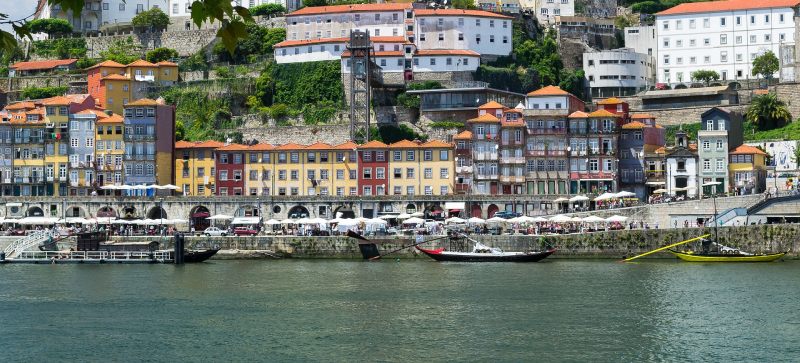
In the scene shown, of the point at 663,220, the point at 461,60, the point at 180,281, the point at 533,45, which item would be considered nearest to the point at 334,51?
the point at 461,60

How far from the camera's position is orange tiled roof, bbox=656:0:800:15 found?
4028 inches

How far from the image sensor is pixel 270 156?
83.1 meters

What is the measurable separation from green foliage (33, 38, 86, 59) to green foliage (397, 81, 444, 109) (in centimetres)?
3252

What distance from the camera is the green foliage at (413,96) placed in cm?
9206

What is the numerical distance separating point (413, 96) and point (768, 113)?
25.9 m

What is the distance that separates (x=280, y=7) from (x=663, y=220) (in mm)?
46868

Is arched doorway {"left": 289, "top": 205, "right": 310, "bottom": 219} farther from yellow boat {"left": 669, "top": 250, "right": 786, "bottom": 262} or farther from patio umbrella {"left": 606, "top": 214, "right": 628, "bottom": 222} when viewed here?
yellow boat {"left": 669, "top": 250, "right": 786, "bottom": 262}

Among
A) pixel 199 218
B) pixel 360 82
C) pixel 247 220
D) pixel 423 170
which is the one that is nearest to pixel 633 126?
pixel 423 170

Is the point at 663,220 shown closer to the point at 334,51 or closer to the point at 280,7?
the point at 334,51

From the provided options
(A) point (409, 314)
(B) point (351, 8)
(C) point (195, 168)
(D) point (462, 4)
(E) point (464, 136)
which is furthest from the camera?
(D) point (462, 4)

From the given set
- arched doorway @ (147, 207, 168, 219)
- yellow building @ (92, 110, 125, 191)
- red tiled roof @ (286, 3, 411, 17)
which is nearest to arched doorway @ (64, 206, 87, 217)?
yellow building @ (92, 110, 125, 191)

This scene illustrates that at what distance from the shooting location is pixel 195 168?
85062 millimetres

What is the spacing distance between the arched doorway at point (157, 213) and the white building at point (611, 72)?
1527 inches

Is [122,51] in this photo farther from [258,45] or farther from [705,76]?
[705,76]
